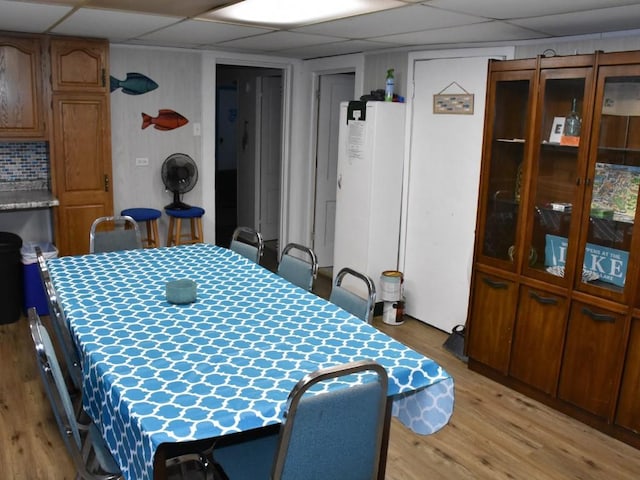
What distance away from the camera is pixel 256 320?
8.41 feet

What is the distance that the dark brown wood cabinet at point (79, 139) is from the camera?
14.9ft

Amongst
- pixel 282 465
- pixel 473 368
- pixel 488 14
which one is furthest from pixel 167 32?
pixel 282 465

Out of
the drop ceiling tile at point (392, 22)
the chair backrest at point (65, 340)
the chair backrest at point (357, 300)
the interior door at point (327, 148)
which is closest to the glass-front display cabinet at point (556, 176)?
the drop ceiling tile at point (392, 22)

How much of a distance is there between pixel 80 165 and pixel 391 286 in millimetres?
2637

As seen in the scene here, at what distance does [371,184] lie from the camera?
470 centimetres

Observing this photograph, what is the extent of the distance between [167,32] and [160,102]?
Answer: 3.89 ft

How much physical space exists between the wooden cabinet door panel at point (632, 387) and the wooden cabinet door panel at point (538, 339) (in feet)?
1.23

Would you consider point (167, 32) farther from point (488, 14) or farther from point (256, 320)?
point (256, 320)

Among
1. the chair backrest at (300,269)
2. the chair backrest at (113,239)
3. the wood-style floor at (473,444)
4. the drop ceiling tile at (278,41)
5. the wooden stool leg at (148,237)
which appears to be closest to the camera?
the wood-style floor at (473,444)

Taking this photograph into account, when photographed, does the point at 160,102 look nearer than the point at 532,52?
No

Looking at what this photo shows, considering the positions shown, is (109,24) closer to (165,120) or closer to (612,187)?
(165,120)

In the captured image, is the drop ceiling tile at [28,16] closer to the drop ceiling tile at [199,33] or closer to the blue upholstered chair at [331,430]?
the drop ceiling tile at [199,33]

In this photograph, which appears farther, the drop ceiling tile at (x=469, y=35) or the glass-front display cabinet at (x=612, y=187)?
the drop ceiling tile at (x=469, y=35)

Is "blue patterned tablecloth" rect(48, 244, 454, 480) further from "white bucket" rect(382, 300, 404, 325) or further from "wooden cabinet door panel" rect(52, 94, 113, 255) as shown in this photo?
"white bucket" rect(382, 300, 404, 325)
